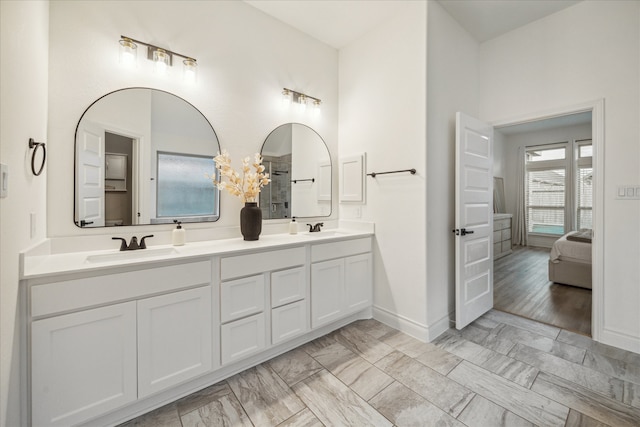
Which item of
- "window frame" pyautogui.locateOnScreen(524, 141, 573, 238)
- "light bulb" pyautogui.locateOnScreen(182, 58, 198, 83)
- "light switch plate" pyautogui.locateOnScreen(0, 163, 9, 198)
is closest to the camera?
"light switch plate" pyautogui.locateOnScreen(0, 163, 9, 198)

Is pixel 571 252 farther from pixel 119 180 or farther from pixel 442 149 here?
pixel 119 180

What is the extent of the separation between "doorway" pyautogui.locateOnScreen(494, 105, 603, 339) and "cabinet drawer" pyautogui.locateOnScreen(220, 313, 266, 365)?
9.91 ft

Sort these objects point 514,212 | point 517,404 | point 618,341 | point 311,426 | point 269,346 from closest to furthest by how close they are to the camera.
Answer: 1. point 311,426
2. point 517,404
3. point 269,346
4. point 618,341
5. point 514,212

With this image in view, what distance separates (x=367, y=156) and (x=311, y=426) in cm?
231

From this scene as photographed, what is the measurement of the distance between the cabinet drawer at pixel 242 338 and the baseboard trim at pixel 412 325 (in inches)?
50.7

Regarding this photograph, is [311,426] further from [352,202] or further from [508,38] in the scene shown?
[508,38]

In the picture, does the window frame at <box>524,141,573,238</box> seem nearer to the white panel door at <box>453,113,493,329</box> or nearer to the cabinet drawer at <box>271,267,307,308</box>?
the white panel door at <box>453,113,493,329</box>

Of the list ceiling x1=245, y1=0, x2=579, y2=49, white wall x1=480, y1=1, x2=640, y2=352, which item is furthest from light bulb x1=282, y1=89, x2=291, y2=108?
white wall x1=480, y1=1, x2=640, y2=352

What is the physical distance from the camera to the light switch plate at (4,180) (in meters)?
1.00

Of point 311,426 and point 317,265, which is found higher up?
point 317,265

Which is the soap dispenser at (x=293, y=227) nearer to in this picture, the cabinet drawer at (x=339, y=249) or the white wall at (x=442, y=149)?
the cabinet drawer at (x=339, y=249)

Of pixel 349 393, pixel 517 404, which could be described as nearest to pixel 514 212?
pixel 517 404

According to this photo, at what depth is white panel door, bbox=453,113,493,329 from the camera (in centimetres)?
249

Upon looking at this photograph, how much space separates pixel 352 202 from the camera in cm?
301
